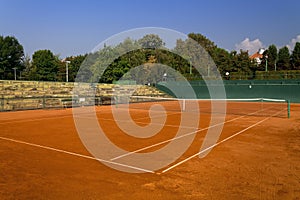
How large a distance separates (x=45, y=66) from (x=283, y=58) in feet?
165

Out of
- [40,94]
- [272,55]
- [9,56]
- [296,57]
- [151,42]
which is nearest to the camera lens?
[40,94]

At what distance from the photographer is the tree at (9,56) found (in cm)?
5047

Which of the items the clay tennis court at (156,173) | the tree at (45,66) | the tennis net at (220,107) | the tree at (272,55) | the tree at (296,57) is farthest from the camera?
the tree at (272,55)

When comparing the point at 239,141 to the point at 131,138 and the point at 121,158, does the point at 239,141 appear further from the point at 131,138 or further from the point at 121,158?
the point at 121,158

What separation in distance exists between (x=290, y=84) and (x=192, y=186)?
2855 centimetres

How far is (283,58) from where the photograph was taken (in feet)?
179

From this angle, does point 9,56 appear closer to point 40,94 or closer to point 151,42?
point 151,42

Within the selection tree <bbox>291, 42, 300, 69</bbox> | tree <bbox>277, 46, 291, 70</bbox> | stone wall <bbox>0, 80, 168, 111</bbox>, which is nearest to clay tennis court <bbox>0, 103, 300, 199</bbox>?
stone wall <bbox>0, 80, 168, 111</bbox>

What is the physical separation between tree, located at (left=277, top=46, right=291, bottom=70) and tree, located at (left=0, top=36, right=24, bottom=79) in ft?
180

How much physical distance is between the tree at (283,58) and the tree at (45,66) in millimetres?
47395

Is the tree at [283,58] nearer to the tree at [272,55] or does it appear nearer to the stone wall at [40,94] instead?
the tree at [272,55]

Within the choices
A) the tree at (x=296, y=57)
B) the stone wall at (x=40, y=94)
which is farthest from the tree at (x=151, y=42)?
the tree at (x=296, y=57)

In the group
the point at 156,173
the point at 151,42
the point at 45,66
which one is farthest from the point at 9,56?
the point at 156,173

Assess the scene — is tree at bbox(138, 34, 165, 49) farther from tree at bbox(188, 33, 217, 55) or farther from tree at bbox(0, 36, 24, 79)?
tree at bbox(0, 36, 24, 79)
